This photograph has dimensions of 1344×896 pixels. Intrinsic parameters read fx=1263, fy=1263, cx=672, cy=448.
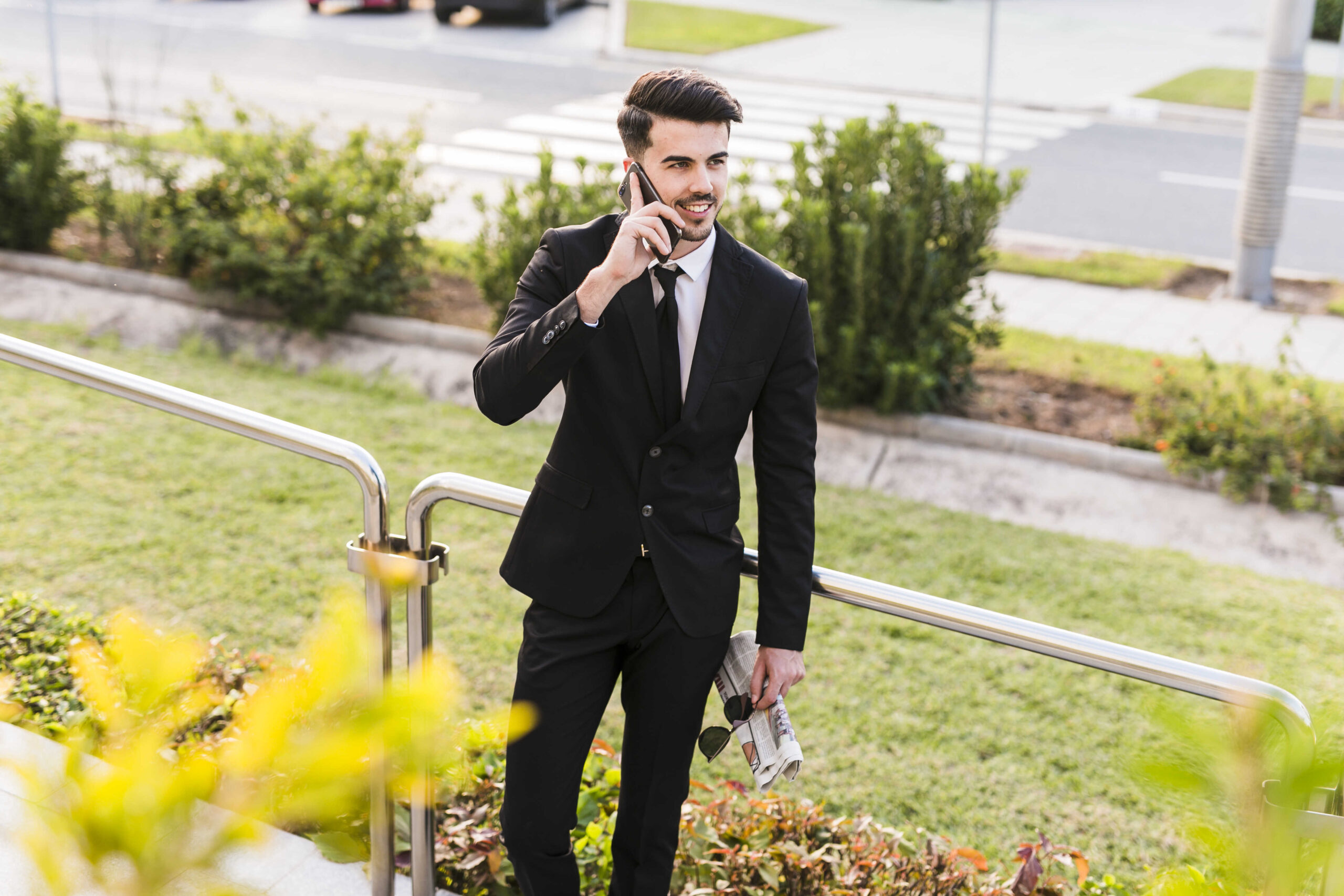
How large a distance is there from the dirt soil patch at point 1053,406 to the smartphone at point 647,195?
17.0 feet

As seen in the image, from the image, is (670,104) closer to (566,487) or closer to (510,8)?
(566,487)

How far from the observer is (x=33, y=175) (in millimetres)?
8641

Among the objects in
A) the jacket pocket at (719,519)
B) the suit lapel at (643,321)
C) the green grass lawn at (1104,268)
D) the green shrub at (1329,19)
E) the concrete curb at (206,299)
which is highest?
the green shrub at (1329,19)

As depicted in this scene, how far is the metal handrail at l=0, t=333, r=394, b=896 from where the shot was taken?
2500 millimetres

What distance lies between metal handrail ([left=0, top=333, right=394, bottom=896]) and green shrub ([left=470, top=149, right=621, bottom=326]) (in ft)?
15.7

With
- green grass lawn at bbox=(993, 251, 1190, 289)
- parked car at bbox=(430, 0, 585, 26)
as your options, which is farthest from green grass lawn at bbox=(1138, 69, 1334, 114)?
parked car at bbox=(430, 0, 585, 26)

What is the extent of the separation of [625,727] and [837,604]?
10.3 feet

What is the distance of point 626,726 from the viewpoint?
8.38 ft

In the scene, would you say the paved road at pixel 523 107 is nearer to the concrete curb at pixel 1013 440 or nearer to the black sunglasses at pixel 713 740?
the concrete curb at pixel 1013 440

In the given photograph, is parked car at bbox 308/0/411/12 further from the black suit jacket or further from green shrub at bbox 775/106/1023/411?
the black suit jacket

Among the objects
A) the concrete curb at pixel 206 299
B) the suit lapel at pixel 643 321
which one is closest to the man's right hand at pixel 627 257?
the suit lapel at pixel 643 321

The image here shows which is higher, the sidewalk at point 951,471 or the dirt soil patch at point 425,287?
the dirt soil patch at point 425,287

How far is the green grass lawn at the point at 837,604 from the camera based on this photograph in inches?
168

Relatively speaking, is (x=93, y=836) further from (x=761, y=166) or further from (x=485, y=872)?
(x=761, y=166)
